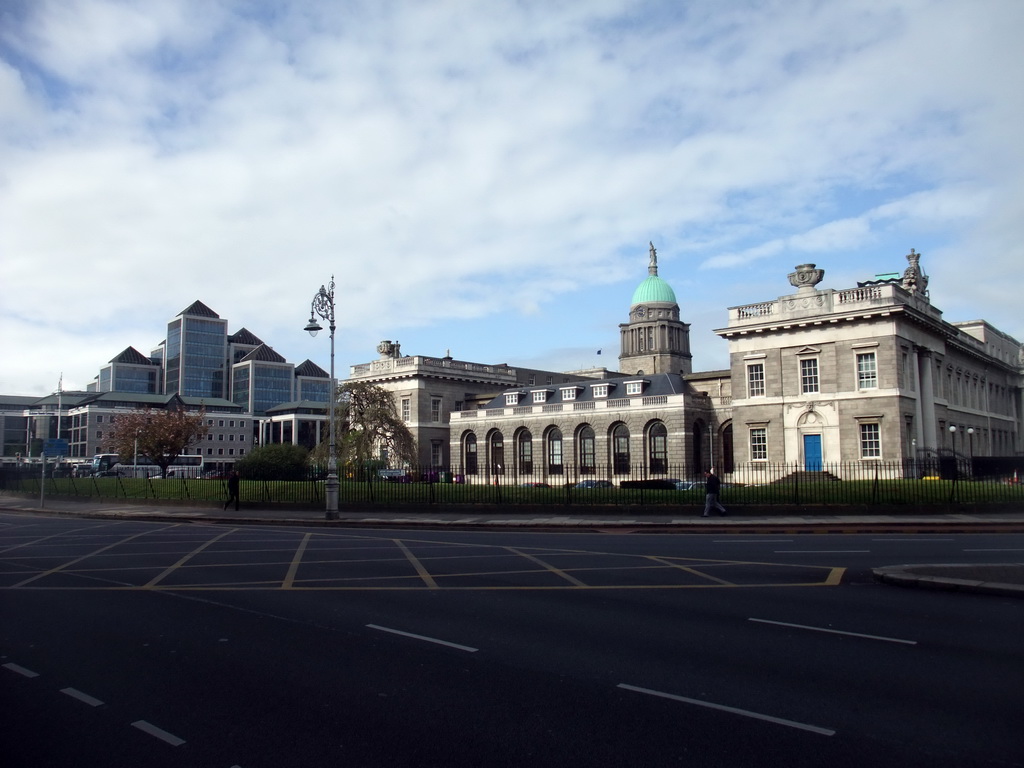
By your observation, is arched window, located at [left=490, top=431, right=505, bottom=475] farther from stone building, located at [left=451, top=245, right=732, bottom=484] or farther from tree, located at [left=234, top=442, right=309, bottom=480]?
tree, located at [left=234, top=442, right=309, bottom=480]

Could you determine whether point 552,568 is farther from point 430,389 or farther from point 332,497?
point 430,389

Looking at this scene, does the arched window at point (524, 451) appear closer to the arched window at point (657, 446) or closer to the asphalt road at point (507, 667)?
the arched window at point (657, 446)

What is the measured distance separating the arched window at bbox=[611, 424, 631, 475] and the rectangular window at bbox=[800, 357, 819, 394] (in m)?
15.0

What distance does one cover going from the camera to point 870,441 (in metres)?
49.3

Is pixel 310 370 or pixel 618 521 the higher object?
pixel 310 370

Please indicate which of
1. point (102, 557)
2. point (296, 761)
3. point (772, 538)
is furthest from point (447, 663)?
point (772, 538)

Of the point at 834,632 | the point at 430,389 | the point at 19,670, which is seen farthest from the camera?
the point at 430,389

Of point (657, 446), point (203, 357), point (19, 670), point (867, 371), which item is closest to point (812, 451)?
point (867, 371)

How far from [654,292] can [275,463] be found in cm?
6928

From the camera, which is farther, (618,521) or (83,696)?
(618,521)

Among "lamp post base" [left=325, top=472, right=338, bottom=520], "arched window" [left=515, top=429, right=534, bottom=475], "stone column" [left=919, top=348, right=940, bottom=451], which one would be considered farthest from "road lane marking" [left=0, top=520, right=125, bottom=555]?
"stone column" [left=919, top=348, right=940, bottom=451]

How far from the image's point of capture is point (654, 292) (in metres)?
108

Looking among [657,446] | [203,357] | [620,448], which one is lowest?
[620,448]

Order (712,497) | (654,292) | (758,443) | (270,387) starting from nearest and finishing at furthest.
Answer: (712,497) → (758,443) → (654,292) → (270,387)
